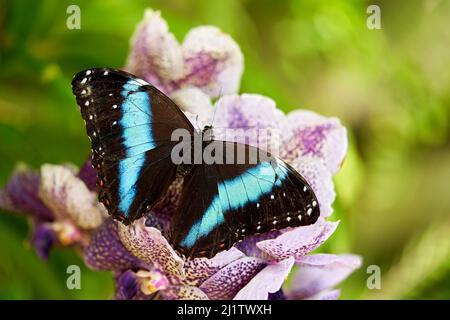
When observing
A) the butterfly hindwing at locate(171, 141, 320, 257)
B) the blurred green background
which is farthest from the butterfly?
the blurred green background

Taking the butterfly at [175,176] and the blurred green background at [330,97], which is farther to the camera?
the blurred green background at [330,97]

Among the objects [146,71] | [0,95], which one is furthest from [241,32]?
[146,71]

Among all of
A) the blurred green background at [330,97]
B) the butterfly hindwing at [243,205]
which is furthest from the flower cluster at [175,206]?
the blurred green background at [330,97]

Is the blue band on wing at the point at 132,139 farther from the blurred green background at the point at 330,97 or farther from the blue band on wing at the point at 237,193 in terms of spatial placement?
the blurred green background at the point at 330,97

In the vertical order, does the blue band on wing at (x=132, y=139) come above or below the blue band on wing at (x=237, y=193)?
above

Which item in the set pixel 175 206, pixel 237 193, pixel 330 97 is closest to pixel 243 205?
pixel 237 193

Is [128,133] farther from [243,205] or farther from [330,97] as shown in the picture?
[330,97]
